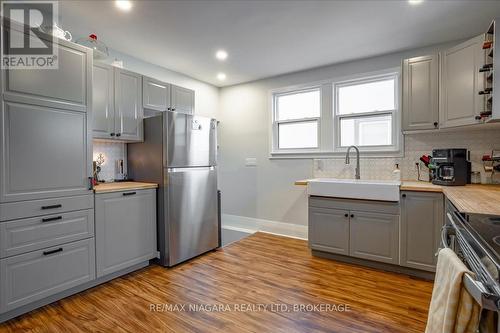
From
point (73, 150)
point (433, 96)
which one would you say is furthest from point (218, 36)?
point (433, 96)

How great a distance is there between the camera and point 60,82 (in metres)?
2.13

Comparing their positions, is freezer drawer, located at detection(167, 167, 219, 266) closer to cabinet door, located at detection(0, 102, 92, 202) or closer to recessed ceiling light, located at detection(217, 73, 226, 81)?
cabinet door, located at detection(0, 102, 92, 202)

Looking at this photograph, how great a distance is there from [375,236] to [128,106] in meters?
3.08

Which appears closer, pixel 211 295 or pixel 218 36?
pixel 211 295

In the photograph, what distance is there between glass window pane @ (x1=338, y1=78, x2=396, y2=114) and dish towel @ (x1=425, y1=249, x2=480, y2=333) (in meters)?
2.98

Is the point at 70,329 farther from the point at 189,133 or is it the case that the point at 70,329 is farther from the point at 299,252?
the point at 299,252

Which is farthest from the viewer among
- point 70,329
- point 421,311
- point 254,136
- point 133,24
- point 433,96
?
point 254,136

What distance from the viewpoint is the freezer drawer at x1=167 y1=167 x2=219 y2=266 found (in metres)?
2.83

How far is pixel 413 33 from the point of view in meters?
2.71

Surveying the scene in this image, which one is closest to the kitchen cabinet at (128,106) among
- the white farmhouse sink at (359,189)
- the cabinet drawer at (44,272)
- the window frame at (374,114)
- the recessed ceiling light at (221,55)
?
the recessed ceiling light at (221,55)

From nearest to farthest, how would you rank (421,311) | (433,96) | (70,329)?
(70,329), (421,311), (433,96)

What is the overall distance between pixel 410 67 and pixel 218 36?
2.11m

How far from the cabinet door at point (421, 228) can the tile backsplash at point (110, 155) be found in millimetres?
3233

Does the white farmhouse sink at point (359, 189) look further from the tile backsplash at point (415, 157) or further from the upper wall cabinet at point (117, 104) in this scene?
the upper wall cabinet at point (117, 104)
